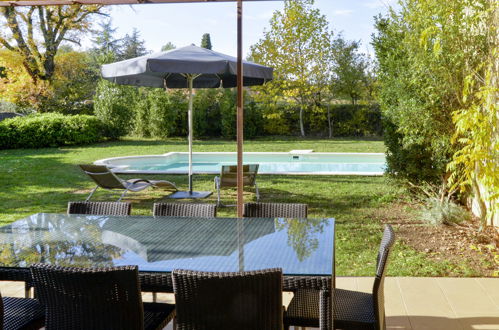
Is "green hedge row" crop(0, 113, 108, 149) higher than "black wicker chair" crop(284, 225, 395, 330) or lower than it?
higher

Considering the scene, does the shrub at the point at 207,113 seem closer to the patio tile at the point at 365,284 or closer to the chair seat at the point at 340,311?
the patio tile at the point at 365,284

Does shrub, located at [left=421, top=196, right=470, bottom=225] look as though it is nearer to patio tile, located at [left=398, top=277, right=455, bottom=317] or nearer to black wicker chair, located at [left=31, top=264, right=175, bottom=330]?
patio tile, located at [left=398, top=277, right=455, bottom=317]

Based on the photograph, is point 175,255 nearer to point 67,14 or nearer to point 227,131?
point 227,131

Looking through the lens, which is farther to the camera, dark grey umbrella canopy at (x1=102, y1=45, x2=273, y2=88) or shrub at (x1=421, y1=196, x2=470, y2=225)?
dark grey umbrella canopy at (x1=102, y1=45, x2=273, y2=88)

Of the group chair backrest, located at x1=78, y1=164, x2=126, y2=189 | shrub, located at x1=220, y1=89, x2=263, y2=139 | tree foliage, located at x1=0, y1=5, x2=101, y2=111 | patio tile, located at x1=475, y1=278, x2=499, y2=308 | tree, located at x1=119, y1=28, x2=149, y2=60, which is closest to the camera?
patio tile, located at x1=475, y1=278, x2=499, y2=308

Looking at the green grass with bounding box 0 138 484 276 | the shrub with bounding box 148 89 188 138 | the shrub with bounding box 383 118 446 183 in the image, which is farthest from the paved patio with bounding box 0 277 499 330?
the shrub with bounding box 148 89 188 138

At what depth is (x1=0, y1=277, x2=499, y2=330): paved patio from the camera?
3543 millimetres

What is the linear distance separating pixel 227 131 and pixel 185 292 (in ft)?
59.5

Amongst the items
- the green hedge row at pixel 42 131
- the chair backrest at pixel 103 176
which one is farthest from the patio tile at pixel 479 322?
the green hedge row at pixel 42 131

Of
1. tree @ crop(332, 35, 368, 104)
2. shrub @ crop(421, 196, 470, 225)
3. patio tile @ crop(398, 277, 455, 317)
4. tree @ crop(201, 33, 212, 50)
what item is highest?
tree @ crop(201, 33, 212, 50)

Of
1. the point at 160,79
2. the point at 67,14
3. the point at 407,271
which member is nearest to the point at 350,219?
the point at 407,271

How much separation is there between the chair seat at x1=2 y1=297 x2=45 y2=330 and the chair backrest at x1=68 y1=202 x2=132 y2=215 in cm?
113

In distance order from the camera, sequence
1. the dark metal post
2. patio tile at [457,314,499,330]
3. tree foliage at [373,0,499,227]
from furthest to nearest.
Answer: tree foliage at [373,0,499,227]
the dark metal post
patio tile at [457,314,499,330]

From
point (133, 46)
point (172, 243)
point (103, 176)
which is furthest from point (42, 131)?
point (133, 46)
